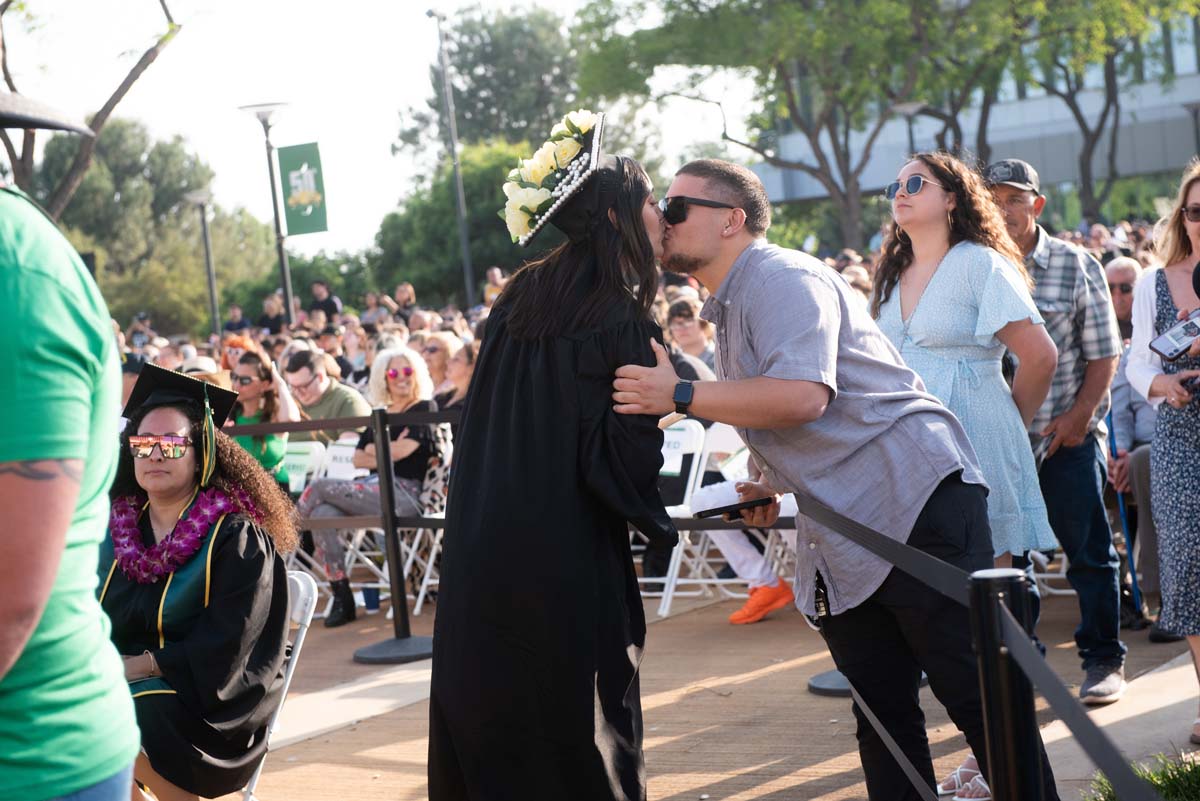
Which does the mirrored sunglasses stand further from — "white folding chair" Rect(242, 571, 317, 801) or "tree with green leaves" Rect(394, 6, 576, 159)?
"tree with green leaves" Rect(394, 6, 576, 159)

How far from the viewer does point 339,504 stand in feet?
31.0

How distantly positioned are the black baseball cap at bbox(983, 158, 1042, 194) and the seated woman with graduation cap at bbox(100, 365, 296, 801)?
3054mm

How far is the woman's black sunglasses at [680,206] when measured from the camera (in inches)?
141

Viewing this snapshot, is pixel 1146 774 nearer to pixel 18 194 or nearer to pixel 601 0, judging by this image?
pixel 18 194

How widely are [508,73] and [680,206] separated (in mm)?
79587

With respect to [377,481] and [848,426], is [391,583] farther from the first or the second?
[848,426]

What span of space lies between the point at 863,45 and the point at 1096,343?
29657 mm

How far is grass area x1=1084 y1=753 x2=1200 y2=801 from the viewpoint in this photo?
4113 mm

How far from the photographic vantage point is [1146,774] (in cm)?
425

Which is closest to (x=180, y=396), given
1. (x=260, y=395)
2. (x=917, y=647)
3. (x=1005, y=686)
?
(x=917, y=647)

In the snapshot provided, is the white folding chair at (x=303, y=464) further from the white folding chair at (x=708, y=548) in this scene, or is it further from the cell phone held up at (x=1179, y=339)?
the cell phone held up at (x=1179, y=339)

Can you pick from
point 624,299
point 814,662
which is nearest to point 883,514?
point 624,299

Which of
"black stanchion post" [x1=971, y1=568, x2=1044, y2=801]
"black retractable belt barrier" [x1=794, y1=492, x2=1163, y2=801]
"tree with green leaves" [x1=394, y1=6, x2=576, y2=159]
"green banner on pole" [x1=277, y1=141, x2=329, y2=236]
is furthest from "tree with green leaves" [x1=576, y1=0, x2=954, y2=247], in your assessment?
"tree with green leaves" [x1=394, y1=6, x2=576, y2=159]

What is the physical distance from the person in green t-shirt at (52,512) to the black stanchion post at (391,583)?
19.4 ft
